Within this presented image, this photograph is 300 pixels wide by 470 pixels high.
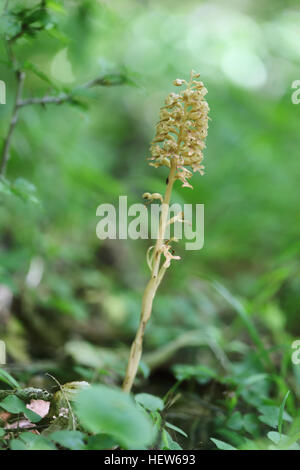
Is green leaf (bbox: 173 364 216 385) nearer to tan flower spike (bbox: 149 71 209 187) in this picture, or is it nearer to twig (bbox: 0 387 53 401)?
twig (bbox: 0 387 53 401)

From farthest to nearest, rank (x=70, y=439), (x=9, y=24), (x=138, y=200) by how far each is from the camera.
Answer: (x=138, y=200) → (x=9, y=24) → (x=70, y=439)

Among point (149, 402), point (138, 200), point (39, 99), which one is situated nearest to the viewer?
point (149, 402)

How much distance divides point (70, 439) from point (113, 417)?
183mm

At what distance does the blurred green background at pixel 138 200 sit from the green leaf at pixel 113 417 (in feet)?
1.98

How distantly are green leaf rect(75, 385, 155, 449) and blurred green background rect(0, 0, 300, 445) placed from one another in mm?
603

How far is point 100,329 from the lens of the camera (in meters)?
2.28

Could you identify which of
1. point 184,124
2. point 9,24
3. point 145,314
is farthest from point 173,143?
point 9,24

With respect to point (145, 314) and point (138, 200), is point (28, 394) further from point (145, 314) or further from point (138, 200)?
point (138, 200)

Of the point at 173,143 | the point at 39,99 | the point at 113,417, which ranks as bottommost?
the point at 113,417

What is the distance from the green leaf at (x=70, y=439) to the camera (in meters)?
0.81

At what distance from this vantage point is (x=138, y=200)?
418cm
